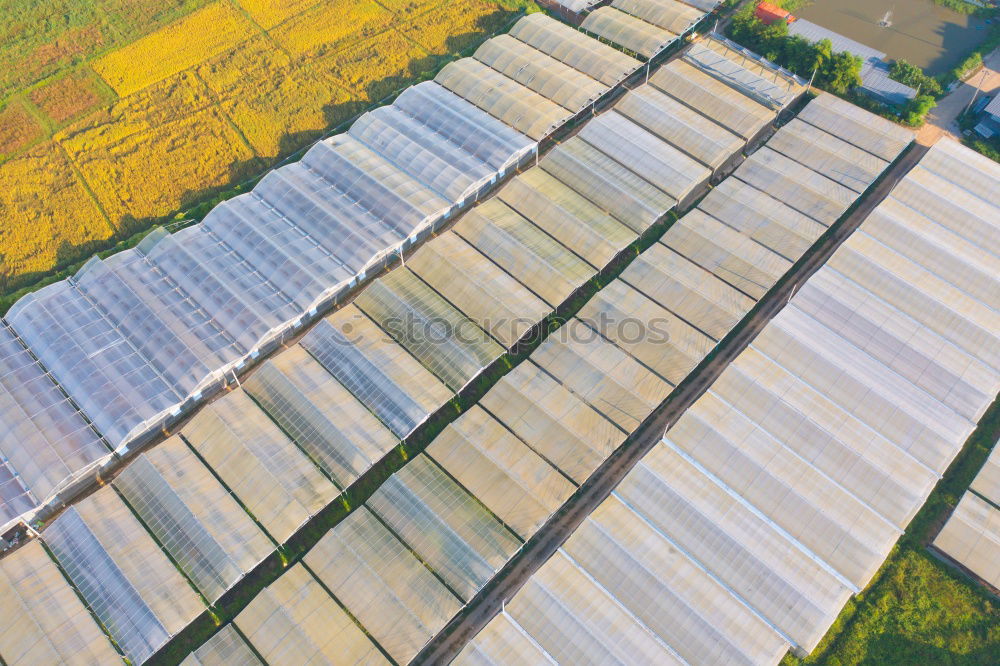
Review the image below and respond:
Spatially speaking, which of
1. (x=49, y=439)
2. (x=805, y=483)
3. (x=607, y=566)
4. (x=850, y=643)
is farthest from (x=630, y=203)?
(x=49, y=439)

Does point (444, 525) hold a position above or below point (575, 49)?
below

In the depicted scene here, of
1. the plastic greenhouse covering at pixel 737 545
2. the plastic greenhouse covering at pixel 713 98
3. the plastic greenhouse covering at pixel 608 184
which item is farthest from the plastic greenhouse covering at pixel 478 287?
the plastic greenhouse covering at pixel 713 98

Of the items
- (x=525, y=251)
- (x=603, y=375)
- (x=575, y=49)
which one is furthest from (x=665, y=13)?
(x=603, y=375)

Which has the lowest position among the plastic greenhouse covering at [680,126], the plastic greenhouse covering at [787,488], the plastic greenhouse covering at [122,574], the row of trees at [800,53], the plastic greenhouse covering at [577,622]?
the plastic greenhouse covering at [122,574]

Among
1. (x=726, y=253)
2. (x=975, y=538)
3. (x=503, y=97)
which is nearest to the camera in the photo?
(x=975, y=538)

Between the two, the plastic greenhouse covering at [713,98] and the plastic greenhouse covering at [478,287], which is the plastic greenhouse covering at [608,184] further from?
the plastic greenhouse covering at [713,98]

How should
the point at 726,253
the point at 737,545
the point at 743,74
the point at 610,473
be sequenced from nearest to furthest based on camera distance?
the point at 737,545
the point at 610,473
the point at 726,253
the point at 743,74

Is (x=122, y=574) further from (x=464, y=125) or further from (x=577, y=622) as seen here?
(x=464, y=125)

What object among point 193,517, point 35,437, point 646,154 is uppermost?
point 646,154
